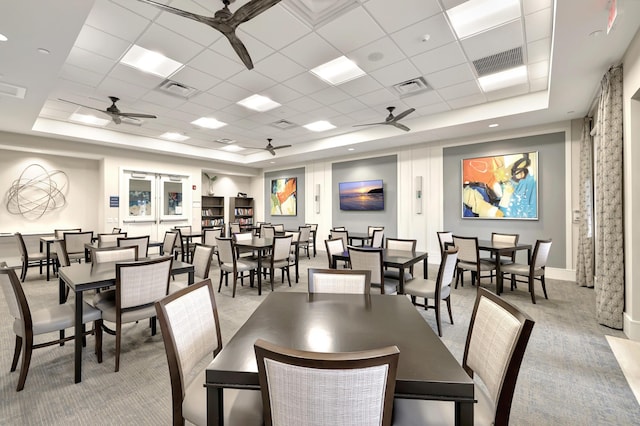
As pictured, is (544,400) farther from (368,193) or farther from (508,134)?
(368,193)

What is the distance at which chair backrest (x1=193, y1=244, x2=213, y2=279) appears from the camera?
309 centimetres

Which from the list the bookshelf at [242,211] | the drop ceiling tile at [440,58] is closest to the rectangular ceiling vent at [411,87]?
the drop ceiling tile at [440,58]

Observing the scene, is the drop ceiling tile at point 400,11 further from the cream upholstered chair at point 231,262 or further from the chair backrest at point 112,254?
the chair backrest at point 112,254

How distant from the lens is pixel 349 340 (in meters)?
1.22

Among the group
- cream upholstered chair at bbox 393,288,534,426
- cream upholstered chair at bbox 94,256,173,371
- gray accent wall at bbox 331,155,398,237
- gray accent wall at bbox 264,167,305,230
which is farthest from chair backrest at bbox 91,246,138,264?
gray accent wall at bbox 264,167,305,230

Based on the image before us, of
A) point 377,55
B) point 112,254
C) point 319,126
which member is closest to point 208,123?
point 319,126

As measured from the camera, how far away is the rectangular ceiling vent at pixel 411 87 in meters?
4.34

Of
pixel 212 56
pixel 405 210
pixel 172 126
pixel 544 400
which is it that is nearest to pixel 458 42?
pixel 212 56

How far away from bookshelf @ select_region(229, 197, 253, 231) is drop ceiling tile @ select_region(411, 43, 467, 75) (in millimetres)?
8352

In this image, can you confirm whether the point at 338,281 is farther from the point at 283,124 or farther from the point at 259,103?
the point at 283,124

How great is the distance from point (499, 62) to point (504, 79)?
0.69 metres

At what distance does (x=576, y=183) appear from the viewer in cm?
521

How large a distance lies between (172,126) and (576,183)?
8246 mm

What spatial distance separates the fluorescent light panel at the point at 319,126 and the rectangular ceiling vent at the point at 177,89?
2587mm
